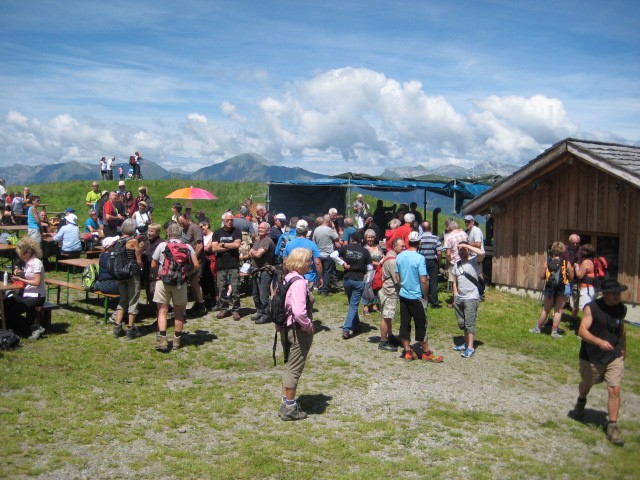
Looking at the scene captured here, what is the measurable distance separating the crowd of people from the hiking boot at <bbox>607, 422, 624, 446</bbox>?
11 millimetres

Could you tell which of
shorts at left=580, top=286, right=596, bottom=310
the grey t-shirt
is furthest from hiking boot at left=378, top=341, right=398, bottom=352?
shorts at left=580, top=286, right=596, bottom=310

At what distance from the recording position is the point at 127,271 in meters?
9.83

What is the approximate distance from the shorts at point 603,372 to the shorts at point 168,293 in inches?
225

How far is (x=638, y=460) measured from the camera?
6266 mm

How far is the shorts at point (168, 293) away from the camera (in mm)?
9422

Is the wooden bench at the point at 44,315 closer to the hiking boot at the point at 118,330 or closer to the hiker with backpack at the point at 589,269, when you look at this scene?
the hiking boot at the point at 118,330

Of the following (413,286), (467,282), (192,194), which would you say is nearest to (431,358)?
(413,286)

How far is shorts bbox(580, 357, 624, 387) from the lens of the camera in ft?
21.9

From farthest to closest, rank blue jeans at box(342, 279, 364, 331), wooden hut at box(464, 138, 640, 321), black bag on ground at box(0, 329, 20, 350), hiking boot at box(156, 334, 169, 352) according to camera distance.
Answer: wooden hut at box(464, 138, 640, 321), blue jeans at box(342, 279, 364, 331), hiking boot at box(156, 334, 169, 352), black bag on ground at box(0, 329, 20, 350)

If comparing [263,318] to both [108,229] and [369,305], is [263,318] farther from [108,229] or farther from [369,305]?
[108,229]

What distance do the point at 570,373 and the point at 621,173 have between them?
4.69m

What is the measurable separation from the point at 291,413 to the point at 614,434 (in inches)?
138

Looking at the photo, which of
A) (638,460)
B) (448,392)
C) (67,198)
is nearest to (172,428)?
(448,392)

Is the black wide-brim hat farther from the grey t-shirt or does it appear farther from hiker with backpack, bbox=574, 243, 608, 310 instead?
hiker with backpack, bbox=574, 243, 608, 310
